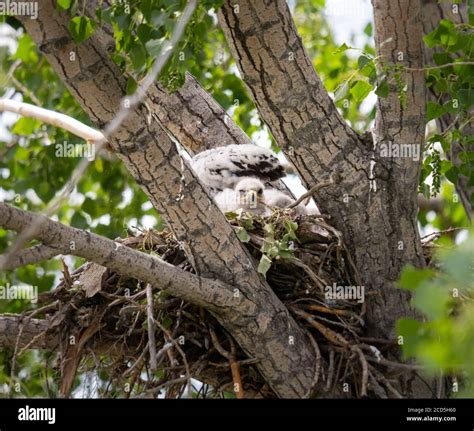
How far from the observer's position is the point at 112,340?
3.91m

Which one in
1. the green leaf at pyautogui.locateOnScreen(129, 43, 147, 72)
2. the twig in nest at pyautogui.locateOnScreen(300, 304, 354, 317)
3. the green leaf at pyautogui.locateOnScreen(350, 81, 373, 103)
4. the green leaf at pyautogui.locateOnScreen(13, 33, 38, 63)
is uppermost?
the green leaf at pyautogui.locateOnScreen(13, 33, 38, 63)

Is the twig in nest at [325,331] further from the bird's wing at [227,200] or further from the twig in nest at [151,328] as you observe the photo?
the bird's wing at [227,200]

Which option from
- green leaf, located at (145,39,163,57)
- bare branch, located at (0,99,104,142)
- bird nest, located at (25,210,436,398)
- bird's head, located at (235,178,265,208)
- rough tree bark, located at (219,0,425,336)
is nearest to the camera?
green leaf, located at (145,39,163,57)

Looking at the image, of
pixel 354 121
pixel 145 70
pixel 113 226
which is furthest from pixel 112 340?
pixel 354 121

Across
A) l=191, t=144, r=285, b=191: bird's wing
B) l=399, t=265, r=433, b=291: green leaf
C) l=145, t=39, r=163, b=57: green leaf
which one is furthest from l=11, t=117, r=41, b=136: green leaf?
l=399, t=265, r=433, b=291: green leaf

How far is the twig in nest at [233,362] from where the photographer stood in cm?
360

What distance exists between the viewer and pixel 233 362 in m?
3.69

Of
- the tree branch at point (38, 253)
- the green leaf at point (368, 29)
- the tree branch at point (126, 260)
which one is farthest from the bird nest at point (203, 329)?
the green leaf at point (368, 29)

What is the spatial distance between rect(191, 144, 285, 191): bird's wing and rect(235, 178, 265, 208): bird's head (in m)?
0.09

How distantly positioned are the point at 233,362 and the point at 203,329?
21 cm

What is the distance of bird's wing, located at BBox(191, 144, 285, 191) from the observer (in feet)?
16.1

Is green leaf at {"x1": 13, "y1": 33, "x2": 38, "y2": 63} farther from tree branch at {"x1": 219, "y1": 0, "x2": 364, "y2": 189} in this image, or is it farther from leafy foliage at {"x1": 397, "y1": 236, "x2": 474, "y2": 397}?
leafy foliage at {"x1": 397, "y1": 236, "x2": 474, "y2": 397}

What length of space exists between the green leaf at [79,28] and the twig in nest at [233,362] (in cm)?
138
